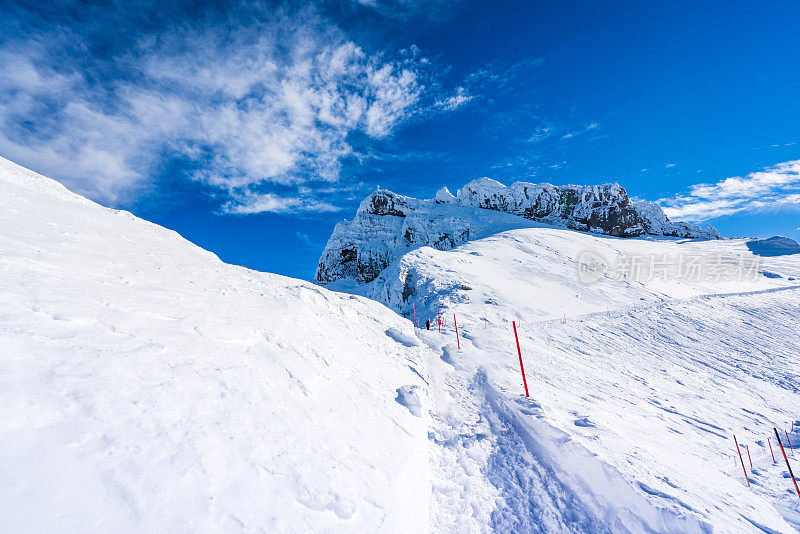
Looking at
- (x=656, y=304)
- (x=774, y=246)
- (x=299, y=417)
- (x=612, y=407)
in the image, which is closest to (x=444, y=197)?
(x=774, y=246)

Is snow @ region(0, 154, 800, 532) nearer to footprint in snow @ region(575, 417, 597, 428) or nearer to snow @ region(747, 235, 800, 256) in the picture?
footprint in snow @ region(575, 417, 597, 428)

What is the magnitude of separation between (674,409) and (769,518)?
22.3 ft

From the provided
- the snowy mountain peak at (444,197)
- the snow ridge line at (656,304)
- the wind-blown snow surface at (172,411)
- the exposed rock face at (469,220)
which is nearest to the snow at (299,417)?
the wind-blown snow surface at (172,411)

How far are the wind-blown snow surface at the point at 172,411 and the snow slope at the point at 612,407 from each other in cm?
151

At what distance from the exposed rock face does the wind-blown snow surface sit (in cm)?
7864

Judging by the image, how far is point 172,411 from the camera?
4023 millimetres

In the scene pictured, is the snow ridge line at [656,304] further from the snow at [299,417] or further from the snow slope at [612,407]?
the snow at [299,417]

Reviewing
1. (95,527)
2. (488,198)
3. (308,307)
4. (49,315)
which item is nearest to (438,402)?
(308,307)

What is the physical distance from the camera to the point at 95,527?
2572 millimetres

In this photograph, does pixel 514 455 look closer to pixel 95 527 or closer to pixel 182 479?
pixel 182 479

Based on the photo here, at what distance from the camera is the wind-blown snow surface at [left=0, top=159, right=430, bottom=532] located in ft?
9.46

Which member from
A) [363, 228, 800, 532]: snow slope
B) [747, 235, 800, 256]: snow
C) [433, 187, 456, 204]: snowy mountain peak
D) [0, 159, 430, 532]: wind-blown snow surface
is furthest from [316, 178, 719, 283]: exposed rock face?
[0, 159, 430, 532]: wind-blown snow surface

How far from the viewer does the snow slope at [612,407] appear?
5.07 m

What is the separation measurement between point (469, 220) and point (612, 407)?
80.3 metres
